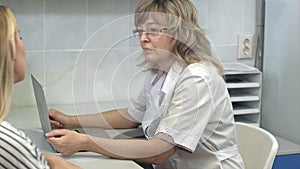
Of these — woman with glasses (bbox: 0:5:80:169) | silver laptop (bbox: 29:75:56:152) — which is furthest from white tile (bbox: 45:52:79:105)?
woman with glasses (bbox: 0:5:80:169)

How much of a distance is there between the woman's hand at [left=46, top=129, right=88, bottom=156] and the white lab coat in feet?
0.77

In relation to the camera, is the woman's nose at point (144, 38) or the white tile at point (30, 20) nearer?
the woman's nose at point (144, 38)

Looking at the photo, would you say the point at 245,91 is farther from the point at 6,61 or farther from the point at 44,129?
the point at 6,61

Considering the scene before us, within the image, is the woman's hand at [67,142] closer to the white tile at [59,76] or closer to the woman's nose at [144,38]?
the woman's nose at [144,38]

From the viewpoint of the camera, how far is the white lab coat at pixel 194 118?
139cm

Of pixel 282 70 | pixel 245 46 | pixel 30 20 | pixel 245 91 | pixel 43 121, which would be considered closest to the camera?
pixel 43 121

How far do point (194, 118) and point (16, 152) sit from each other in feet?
2.04

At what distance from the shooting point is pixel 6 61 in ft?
3.03

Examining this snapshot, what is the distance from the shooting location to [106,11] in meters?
2.19

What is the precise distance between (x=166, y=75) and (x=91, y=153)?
37 cm

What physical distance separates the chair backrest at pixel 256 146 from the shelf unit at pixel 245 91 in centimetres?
53

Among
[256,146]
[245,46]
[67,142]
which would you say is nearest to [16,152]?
[67,142]

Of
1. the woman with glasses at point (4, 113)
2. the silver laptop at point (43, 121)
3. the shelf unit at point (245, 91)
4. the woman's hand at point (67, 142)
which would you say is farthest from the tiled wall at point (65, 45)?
the woman with glasses at point (4, 113)

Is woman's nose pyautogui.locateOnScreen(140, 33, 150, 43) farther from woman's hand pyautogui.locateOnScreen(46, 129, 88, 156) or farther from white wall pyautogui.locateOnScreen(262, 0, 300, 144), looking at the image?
white wall pyautogui.locateOnScreen(262, 0, 300, 144)
